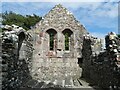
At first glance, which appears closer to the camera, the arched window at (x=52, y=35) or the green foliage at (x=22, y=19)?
the arched window at (x=52, y=35)

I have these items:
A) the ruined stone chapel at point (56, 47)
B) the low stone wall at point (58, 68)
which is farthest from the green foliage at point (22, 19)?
the low stone wall at point (58, 68)

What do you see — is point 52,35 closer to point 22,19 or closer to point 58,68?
point 58,68

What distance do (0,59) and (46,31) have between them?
9.10 meters

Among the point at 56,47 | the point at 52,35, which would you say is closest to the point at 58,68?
the point at 56,47

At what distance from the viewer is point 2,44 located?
263 inches

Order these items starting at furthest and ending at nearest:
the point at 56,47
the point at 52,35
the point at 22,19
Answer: the point at 22,19, the point at 52,35, the point at 56,47

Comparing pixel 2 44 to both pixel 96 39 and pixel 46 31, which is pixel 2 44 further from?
pixel 46 31

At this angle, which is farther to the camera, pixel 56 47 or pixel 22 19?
pixel 22 19

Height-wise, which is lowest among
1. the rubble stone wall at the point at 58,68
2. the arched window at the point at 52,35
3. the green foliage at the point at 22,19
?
the rubble stone wall at the point at 58,68

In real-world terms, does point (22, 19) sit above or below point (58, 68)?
above

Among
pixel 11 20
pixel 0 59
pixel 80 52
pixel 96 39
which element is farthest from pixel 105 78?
pixel 11 20

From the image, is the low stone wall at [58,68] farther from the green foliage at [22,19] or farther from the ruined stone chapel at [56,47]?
the green foliage at [22,19]

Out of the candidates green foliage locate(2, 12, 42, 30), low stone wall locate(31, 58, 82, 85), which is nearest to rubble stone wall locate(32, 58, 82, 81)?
low stone wall locate(31, 58, 82, 85)

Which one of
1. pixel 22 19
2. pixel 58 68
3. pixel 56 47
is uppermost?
pixel 22 19
